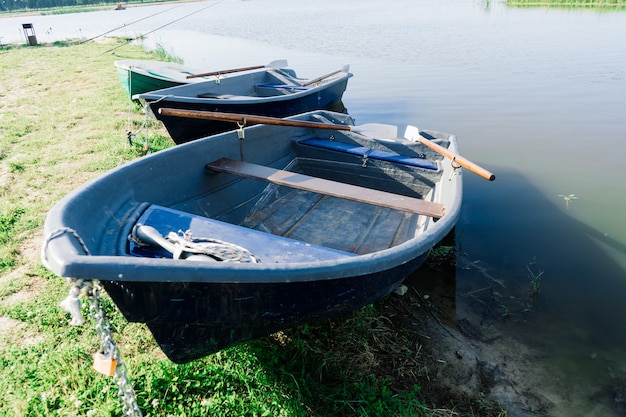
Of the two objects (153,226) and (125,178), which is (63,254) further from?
(125,178)

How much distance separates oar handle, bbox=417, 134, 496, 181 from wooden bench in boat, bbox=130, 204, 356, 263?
1.45m

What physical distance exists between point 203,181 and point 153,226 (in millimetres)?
1148

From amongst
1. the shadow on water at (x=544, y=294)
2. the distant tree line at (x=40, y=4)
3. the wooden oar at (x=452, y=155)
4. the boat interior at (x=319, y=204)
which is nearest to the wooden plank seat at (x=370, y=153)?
the boat interior at (x=319, y=204)

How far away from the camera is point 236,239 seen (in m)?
2.57

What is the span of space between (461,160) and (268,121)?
1.86 m

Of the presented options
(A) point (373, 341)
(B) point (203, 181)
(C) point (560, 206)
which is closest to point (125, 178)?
(B) point (203, 181)

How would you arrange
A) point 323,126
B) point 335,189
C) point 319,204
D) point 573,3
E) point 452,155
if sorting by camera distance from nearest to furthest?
point 335,189 → point 452,155 → point 319,204 → point 323,126 → point 573,3

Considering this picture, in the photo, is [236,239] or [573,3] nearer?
A: [236,239]

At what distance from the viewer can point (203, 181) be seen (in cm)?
375

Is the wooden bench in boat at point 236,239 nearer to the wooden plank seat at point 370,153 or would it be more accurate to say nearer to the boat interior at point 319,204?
the boat interior at point 319,204

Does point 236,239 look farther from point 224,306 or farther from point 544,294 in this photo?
point 544,294

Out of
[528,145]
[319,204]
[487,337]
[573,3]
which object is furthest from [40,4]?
[487,337]

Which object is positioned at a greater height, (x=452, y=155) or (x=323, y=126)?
(x=323, y=126)

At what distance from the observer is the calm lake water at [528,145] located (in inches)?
143
